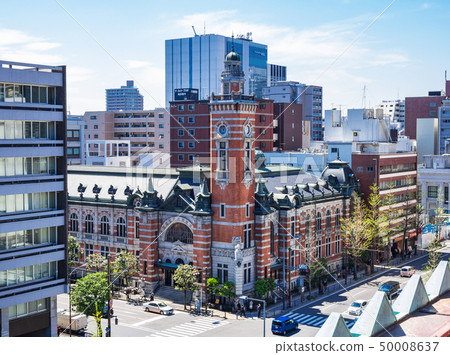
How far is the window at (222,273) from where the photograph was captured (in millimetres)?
65562

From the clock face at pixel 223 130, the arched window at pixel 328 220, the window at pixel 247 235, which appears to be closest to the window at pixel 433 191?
the arched window at pixel 328 220

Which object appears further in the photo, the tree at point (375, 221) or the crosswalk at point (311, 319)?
the tree at point (375, 221)

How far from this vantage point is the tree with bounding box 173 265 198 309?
209ft

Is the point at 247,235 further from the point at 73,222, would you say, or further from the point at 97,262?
the point at 73,222

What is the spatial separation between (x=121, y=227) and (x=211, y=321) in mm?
20271

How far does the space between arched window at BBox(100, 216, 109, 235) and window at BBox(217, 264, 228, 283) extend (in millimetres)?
17425

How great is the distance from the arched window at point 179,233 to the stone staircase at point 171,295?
5.40 m

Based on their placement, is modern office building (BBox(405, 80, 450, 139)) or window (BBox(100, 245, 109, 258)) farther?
modern office building (BBox(405, 80, 450, 139))

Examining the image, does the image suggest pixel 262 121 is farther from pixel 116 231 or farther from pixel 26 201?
pixel 26 201

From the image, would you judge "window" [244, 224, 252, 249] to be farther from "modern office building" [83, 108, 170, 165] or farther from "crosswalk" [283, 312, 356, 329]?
"modern office building" [83, 108, 170, 165]

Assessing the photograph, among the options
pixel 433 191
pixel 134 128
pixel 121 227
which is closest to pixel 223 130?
pixel 121 227

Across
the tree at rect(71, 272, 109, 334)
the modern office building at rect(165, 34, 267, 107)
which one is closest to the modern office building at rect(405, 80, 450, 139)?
the modern office building at rect(165, 34, 267, 107)

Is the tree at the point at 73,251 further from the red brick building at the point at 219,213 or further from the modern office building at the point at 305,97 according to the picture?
the modern office building at the point at 305,97
